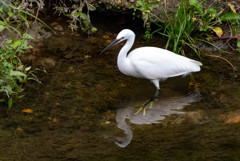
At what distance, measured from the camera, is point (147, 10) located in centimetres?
509

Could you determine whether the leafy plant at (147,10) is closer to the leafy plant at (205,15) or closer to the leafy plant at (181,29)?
the leafy plant at (181,29)

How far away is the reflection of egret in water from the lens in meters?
3.85

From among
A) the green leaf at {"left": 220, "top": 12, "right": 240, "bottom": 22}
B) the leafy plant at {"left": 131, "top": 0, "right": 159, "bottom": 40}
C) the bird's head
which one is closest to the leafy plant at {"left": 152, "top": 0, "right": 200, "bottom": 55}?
the leafy plant at {"left": 131, "top": 0, "right": 159, "bottom": 40}

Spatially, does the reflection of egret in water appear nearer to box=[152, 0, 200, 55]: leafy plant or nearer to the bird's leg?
the bird's leg

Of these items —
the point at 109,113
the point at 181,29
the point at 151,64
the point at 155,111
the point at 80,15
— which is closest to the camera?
the point at 109,113

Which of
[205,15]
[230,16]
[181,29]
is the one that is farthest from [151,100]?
[230,16]

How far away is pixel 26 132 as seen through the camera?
352 cm

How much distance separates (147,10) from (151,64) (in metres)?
1.09

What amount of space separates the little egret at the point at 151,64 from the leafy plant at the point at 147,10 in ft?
2.63

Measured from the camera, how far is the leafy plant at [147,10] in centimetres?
497

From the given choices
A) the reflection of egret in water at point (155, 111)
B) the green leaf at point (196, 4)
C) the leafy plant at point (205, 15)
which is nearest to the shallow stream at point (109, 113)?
the reflection of egret in water at point (155, 111)

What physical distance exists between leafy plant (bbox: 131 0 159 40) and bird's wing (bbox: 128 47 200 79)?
822 millimetres

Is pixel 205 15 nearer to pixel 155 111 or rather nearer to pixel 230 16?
pixel 230 16

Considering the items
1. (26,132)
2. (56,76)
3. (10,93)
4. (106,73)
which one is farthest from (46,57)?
(26,132)
